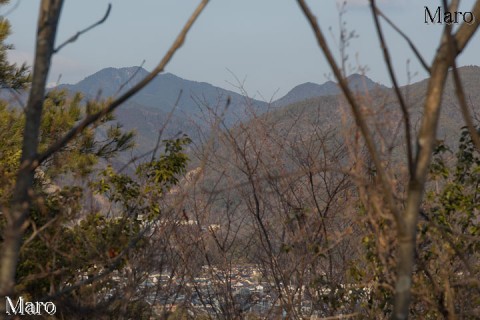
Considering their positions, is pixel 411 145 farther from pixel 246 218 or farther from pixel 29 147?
pixel 246 218

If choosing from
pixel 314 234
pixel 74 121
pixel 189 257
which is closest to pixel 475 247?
pixel 314 234

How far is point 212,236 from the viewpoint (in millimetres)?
6648

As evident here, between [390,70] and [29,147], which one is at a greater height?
[390,70]

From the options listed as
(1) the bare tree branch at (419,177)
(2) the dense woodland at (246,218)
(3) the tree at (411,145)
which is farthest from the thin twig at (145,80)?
(1) the bare tree branch at (419,177)

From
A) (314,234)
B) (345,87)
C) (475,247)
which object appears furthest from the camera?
(314,234)

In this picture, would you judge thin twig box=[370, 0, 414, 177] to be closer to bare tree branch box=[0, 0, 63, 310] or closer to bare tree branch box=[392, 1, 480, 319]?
bare tree branch box=[392, 1, 480, 319]

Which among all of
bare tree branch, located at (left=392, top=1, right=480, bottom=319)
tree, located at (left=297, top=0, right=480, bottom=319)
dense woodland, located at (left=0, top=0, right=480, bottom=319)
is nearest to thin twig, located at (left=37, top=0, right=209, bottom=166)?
dense woodland, located at (left=0, top=0, right=480, bottom=319)

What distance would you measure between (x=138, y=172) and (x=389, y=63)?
5585mm

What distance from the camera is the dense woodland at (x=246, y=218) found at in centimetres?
133

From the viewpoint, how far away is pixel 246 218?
25.6 ft

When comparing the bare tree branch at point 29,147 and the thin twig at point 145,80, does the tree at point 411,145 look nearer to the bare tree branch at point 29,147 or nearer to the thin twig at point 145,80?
the thin twig at point 145,80

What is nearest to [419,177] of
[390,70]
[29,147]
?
[390,70]

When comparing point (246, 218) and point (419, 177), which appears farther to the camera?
point (246, 218)

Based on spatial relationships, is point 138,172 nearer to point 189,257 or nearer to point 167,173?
point 167,173
